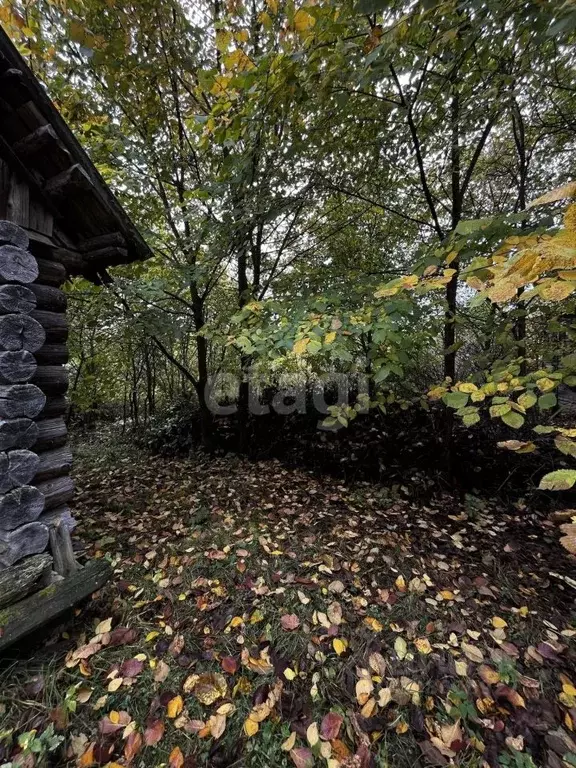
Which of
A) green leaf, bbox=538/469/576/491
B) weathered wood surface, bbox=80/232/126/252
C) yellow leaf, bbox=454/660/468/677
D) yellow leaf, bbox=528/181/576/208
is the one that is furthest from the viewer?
weathered wood surface, bbox=80/232/126/252

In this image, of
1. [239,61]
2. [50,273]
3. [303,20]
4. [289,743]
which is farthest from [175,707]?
[239,61]

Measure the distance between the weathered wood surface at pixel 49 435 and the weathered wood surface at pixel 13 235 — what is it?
1.37 metres

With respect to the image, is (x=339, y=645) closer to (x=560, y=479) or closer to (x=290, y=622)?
(x=290, y=622)

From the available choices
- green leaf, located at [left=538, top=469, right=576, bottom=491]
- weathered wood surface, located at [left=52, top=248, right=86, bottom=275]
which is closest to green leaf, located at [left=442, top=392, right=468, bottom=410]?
green leaf, located at [left=538, top=469, right=576, bottom=491]

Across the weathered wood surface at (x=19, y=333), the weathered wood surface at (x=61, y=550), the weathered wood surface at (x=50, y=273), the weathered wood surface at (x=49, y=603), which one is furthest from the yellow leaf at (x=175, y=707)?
the weathered wood surface at (x=50, y=273)

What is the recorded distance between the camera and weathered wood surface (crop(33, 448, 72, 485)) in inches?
101

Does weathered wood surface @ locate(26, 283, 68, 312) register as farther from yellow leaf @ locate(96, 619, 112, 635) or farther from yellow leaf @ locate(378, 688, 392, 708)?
yellow leaf @ locate(378, 688, 392, 708)

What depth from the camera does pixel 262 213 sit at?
351 cm

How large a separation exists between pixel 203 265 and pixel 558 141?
16.6 feet

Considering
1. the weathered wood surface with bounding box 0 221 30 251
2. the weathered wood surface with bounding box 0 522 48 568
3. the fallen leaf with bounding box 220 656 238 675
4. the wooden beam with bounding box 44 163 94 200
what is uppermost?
the wooden beam with bounding box 44 163 94 200

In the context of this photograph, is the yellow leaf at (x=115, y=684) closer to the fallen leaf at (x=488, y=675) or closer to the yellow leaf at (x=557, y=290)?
the fallen leaf at (x=488, y=675)

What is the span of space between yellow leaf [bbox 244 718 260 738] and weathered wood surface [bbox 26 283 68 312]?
3.33m

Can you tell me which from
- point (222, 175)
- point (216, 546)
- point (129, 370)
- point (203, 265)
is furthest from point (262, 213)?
point (129, 370)

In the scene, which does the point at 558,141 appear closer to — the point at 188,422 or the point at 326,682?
the point at 326,682
